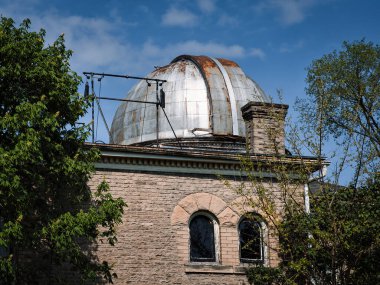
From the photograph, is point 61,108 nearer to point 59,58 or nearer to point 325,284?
point 59,58

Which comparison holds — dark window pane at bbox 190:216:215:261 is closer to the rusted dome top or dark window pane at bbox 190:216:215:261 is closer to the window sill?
the window sill

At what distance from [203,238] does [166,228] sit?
1.09 meters

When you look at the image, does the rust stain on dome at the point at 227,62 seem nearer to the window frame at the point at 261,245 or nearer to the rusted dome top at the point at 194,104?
the rusted dome top at the point at 194,104

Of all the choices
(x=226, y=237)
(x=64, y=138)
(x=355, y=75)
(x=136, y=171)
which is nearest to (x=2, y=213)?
(x=64, y=138)

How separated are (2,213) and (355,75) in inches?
580

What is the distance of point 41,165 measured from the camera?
45.4 ft

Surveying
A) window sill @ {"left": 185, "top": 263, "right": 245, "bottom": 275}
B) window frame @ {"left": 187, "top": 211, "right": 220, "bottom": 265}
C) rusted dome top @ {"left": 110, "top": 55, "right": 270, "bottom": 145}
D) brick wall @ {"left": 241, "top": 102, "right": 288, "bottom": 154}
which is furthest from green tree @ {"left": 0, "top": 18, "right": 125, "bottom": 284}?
rusted dome top @ {"left": 110, "top": 55, "right": 270, "bottom": 145}

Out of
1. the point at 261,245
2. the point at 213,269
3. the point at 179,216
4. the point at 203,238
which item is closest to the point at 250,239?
the point at 261,245

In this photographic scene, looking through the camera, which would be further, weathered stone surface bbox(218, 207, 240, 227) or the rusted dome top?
the rusted dome top

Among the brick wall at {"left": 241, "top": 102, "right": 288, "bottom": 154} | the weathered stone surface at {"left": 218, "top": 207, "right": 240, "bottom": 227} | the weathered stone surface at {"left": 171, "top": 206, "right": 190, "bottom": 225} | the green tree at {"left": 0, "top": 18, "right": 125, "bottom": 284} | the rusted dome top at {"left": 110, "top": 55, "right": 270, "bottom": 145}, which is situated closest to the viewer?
the green tree at {"left": 0, "top": 18, "right": 125, "bottom": 284}

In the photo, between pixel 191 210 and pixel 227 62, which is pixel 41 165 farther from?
pixel 227 62

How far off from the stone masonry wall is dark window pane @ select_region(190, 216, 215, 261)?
0.89ft

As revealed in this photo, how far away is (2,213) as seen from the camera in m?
12.9

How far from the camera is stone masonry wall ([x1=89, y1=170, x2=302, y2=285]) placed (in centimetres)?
1616
